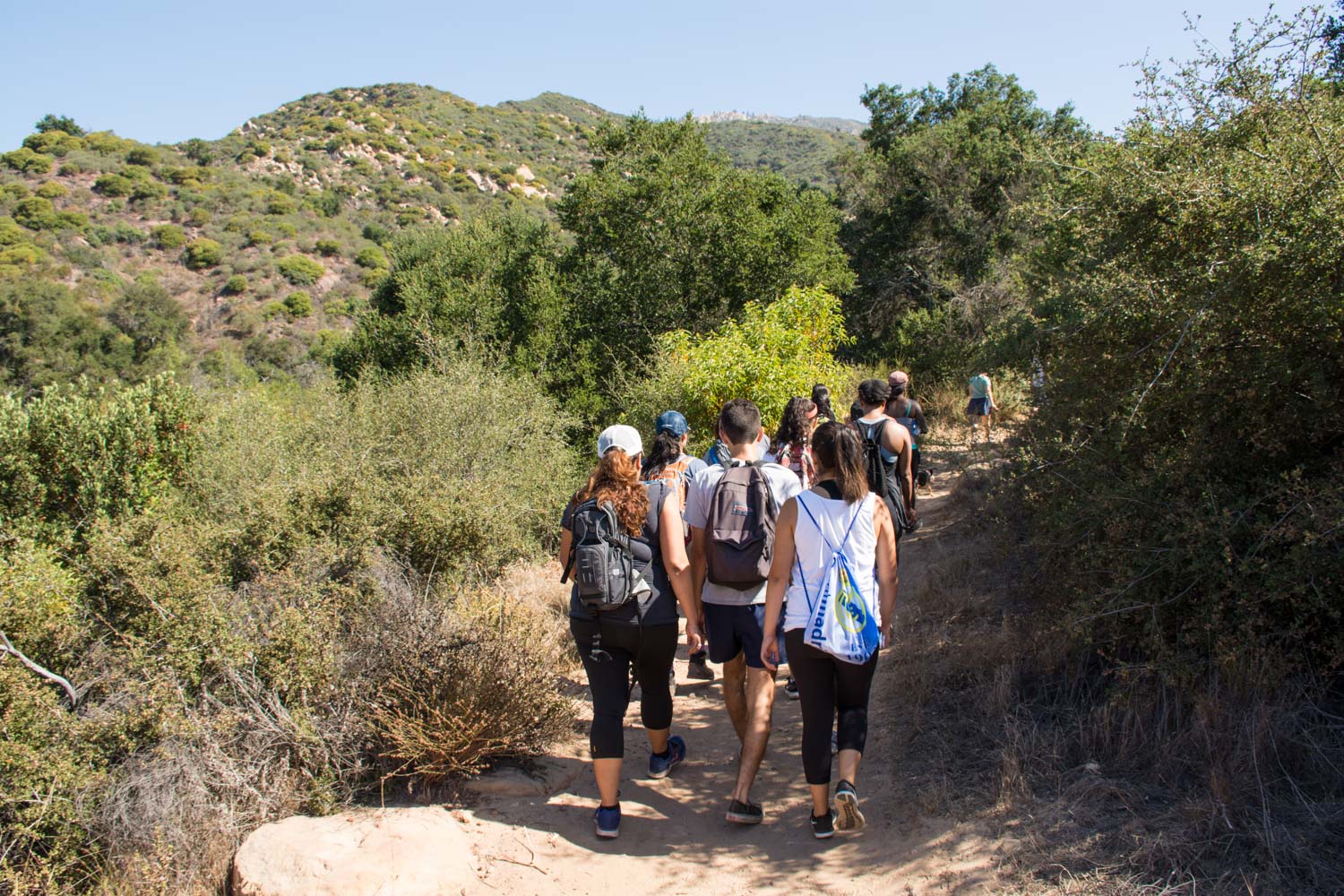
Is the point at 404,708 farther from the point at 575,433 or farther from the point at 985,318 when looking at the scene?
the point at 985,318

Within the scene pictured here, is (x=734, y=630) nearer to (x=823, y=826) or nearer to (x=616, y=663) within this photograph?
(x=616, y=663)

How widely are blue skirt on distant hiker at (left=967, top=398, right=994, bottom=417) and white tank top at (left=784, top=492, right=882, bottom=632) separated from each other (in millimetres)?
8246

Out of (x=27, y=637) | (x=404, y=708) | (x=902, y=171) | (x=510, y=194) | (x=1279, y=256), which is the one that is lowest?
(x=404, y=708)

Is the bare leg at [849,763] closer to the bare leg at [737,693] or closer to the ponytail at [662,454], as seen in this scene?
the bare leg at [737,693]

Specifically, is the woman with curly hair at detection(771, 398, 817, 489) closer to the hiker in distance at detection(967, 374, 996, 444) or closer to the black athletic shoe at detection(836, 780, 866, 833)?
the black athletic shoe at detection(836, 780, 866, 833)

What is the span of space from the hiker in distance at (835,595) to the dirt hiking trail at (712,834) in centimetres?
28

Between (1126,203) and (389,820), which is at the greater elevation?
(1126,203)

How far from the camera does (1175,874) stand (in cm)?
308

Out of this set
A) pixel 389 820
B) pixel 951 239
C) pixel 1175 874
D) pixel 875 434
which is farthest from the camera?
pixel 951 239

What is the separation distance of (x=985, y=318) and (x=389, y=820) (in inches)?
604

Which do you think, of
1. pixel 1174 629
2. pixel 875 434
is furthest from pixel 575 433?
pixel 1174 629

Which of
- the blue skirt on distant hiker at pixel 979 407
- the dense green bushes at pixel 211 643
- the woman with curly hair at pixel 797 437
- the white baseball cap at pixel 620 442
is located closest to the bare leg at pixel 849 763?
the white baseball cap at pixel 620 442

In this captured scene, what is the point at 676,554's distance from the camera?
3814 mm

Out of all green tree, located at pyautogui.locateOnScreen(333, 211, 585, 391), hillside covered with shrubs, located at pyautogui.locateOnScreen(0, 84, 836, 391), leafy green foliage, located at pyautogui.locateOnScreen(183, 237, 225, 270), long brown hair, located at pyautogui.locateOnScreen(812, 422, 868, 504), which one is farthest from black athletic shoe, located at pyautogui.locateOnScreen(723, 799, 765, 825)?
leafy green foliage, located at pyautogui.locateOnScreen(183, 237, 225, 270)
